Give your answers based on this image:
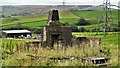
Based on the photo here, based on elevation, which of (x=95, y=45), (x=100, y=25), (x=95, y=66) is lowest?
(x=100, y=25)

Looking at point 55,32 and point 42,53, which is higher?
point 42,53

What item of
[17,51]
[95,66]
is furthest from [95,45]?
[95,66]

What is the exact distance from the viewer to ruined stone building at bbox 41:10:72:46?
689 cm

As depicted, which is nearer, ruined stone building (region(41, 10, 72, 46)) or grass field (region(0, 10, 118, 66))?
grass field (region(0, 10, 118, 66))

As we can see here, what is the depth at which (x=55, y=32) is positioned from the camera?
699cm

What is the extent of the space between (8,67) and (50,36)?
11.9 feet

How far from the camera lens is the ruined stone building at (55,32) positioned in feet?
22.6

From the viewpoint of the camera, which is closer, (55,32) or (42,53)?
(42,53)

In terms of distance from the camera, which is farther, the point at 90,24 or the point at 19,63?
the point at 90,24

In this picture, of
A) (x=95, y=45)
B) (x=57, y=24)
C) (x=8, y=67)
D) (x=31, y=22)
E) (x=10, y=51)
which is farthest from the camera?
(x=31, y=22)

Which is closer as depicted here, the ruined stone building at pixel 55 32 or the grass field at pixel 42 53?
the grass field at pixel 42 53

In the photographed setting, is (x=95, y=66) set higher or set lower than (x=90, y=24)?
higher

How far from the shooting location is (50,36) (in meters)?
6.89

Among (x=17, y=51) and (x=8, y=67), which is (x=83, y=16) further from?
(x=8, y=67)
